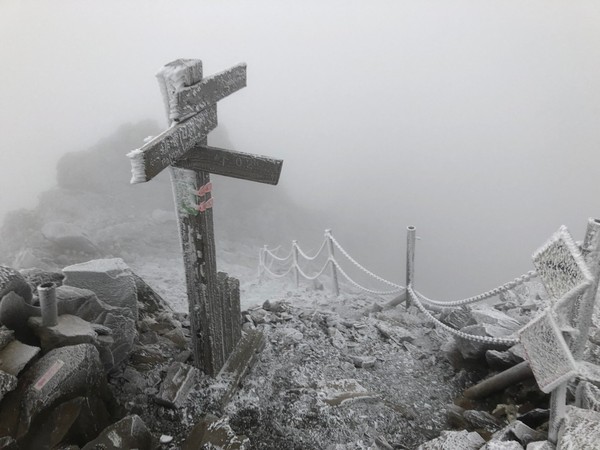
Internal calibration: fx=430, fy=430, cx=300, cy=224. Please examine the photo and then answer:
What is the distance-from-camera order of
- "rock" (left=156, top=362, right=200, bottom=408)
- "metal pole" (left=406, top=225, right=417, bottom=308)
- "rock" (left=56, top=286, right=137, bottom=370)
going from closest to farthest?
"rock" (left=156, top=362, right=200, bottom=408) < "rock" (left=56, top=286, right=137, bottom=370) < "metal pole" (left=406, top=225, right=417, bottom=308)

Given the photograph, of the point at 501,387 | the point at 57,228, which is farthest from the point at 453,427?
the point at 57,228

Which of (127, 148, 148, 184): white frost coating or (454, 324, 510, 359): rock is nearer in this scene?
(127, 148, 148, 184): white frost coating

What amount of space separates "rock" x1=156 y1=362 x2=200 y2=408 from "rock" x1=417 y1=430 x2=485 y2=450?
6.20ft

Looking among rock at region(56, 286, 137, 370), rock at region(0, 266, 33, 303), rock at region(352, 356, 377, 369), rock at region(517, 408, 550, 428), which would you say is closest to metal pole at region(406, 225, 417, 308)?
rock at region(352, 356, 377, 369)

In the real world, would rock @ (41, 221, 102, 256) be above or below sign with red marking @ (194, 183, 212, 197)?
below

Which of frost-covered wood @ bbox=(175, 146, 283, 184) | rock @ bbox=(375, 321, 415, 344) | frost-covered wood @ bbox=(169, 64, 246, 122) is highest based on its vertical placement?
frost-covered wood @ bbox=(169, 64, 246, 122)

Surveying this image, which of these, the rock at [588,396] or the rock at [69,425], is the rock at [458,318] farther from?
the rock at [69,425]

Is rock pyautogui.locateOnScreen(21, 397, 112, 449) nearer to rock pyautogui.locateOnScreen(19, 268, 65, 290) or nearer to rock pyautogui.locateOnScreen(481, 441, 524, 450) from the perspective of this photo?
rock pyautogui.locateOnScreen(19, 268, 65, 290)

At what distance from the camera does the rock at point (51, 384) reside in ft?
8.49

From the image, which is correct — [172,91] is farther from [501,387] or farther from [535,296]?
[535,296]

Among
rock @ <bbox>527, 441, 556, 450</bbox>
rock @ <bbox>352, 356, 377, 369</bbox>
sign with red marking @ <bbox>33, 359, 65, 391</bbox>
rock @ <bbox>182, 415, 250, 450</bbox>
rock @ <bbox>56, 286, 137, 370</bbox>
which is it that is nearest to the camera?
rock @ <bbox>527, 441, 556, 450</bbox>

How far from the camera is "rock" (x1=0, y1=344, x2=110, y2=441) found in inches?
102

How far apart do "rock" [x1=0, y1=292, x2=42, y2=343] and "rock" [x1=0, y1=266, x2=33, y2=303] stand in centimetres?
12

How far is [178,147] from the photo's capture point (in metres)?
2.82
